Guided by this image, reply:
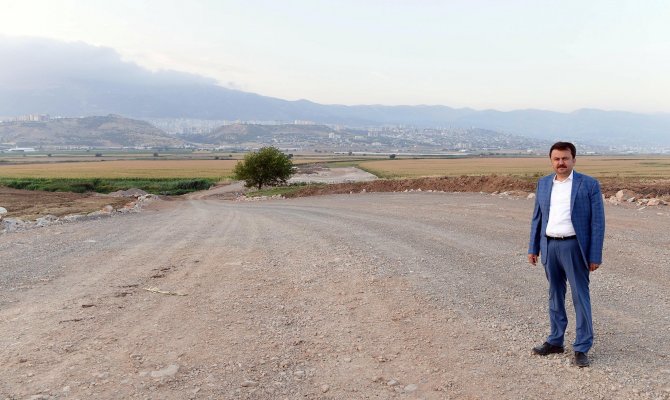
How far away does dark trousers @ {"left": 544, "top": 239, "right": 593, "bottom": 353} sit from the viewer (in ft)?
17.9

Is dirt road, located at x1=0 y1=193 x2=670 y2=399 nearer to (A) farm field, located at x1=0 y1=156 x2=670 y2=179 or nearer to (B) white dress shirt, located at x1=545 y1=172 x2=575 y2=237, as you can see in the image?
(B) white dress shirt, located at x1=545 y1=172 x2=575 y2=237

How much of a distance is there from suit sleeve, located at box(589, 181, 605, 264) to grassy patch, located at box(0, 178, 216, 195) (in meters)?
55.0

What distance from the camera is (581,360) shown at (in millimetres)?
5293

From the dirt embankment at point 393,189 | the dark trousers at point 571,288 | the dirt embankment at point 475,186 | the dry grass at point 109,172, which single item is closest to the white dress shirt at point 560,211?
the dark trousers at point 571,288

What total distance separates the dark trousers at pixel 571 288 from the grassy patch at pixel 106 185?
54.7 meters

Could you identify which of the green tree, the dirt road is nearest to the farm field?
the green tree

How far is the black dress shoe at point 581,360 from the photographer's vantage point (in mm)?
5242

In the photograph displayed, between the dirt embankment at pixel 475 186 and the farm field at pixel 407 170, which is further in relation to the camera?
the farm field at pixel 407 170

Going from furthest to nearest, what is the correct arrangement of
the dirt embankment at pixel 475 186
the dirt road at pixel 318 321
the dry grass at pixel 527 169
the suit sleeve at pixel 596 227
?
the dry grass at pixel 527 169 → the dirt embankment at pixel 475 186 → the suit sleeve at pixel 596 227 → the dirt road at pixel 318 321

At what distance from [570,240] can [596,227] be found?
0.98 ft

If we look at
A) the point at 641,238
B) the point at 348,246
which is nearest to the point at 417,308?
the point at 348,246

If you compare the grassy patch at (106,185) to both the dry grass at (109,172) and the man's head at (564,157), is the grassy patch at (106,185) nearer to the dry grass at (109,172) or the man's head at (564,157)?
the dry grass at (109,172)

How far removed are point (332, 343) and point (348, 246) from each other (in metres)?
6.79

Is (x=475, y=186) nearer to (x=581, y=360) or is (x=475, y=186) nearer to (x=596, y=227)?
(x=596, y=227)
